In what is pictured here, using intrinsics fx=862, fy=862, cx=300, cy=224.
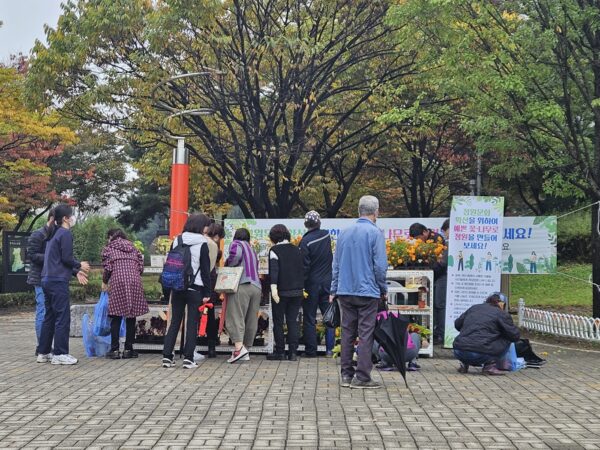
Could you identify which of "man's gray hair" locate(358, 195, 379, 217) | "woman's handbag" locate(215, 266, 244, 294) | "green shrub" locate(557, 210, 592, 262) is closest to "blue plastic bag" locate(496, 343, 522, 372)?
"man's gray hair" locate(358, 195, 379, 217)

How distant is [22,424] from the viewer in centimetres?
659

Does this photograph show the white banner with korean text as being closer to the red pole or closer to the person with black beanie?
the person with black beanie

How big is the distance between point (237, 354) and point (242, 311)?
552mm

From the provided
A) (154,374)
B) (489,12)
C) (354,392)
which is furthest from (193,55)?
(354,392)

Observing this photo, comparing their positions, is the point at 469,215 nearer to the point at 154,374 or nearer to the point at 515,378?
the point at 515,378

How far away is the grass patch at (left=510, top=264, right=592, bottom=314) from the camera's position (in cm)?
2180

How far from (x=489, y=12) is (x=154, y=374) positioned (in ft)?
28.0

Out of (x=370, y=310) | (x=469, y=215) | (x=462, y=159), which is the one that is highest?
(x=462, y=159)

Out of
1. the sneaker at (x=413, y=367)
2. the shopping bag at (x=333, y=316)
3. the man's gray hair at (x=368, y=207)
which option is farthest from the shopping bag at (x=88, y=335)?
the man's gray hair at (x=368, y=207)

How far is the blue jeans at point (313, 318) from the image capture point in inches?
451

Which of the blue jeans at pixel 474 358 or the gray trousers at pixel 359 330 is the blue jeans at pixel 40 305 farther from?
the blue jeans at pixel 474 358

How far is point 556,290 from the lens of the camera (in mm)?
24578

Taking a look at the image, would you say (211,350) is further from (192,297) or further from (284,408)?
(284,408)

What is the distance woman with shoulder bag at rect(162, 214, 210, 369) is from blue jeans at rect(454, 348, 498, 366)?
310cm
